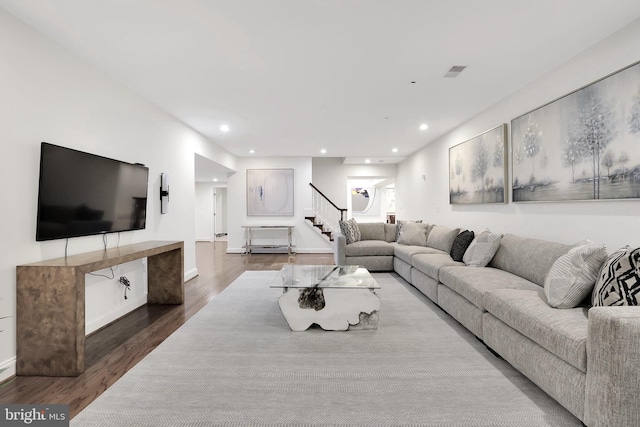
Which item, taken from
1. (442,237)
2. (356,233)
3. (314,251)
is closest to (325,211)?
(314,251)

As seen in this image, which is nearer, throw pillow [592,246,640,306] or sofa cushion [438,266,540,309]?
throw pillow [592,246,640,306]

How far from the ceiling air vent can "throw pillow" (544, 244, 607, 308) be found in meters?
1.94

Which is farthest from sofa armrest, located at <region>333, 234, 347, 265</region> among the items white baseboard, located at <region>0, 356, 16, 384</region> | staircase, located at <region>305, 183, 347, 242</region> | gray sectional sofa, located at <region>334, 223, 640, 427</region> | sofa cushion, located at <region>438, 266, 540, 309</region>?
white baseboard, located at <region>0, 356, 16, 384</region>

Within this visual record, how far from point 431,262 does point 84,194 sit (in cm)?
375

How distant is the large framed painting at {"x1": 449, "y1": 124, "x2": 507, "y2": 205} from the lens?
4.01 metres

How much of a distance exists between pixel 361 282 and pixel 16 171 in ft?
9.61

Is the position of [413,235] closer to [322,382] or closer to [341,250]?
[341,250]

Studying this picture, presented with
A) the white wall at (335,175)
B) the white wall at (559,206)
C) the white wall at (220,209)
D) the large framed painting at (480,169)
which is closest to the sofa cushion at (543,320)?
the white wall at (559,206)

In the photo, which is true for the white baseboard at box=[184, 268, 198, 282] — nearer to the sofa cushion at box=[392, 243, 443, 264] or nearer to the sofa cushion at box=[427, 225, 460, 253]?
the sofa cushion at box=[392, 243, 443, 264]

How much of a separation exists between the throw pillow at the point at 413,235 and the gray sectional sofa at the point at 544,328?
148 cm

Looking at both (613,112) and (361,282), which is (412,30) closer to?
(613,112)

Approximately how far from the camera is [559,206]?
3.10 m

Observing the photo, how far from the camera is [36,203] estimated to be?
2.39m

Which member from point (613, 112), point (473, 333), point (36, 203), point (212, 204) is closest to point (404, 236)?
point (473, 333)
